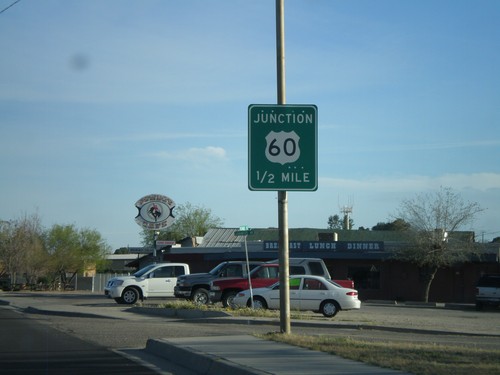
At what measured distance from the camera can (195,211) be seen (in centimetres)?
9100

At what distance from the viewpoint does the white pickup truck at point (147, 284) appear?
107 feet

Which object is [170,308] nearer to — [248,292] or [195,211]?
[248,292]

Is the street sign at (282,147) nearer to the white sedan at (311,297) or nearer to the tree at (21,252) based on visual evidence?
the white sedan at (311,297)

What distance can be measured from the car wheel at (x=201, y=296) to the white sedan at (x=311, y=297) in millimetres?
3755

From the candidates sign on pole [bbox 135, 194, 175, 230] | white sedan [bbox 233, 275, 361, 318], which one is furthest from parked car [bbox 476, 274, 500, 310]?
sign on pole [bbox 135, 194, 175, 230]

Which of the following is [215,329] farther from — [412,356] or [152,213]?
[152,213]

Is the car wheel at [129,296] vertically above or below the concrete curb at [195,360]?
above

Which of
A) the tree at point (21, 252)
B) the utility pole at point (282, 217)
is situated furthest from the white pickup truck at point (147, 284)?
the tree at point (21, 252)

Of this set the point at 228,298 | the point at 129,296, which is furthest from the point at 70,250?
the point at 228,298

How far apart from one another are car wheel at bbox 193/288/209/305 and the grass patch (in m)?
15.8

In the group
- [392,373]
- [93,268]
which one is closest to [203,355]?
[392,373]

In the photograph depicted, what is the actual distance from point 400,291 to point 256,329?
2898 cm

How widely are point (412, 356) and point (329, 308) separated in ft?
48.5

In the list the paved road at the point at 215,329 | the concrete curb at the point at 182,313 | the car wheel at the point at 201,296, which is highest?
the car wheel at the point at 201,296
